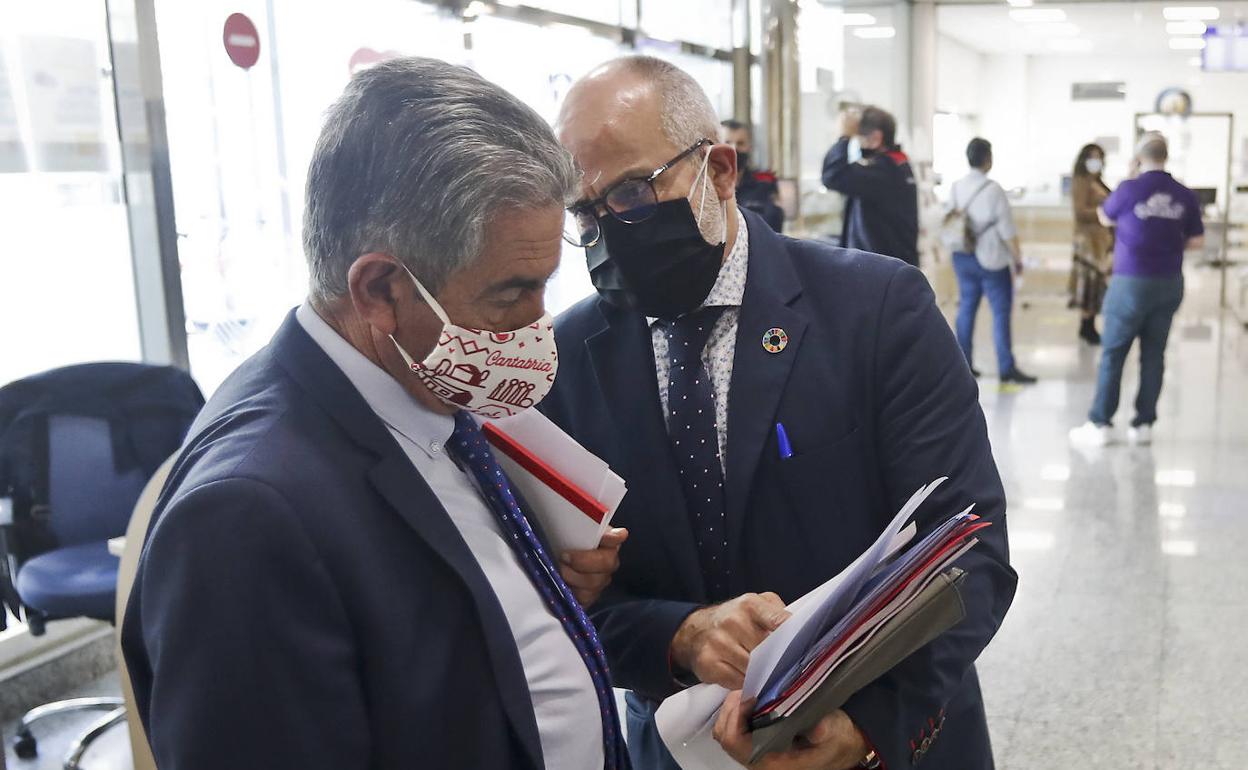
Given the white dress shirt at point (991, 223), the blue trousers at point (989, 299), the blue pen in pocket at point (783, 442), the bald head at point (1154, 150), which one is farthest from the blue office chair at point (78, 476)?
the white dress shirt at point (991, 223)

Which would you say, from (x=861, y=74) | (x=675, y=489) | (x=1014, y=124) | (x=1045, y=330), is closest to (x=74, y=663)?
(x=675, y=489)

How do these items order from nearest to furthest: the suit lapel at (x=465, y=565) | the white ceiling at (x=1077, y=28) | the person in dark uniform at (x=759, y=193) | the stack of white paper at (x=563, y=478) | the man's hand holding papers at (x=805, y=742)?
the suit lapel at (x=465, y=565), the man's hand holding papers at (x=805, y=742), the stack of white paper at (x=563, y=478), the person in dark uniform at (x=759, y=193), the white ceiling at (x=1077, y=28)

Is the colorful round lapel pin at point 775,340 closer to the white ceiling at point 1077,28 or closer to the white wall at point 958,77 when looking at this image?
the white ceiling at point 1077,28

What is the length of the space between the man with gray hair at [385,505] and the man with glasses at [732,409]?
273 millimetres

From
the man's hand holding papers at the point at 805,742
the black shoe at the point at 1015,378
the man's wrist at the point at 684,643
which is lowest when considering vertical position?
the black shoe at the point at 1015,378

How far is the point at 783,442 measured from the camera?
4.42 ft

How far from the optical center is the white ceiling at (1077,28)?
12.3 meters

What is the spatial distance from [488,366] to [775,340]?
444 millimetres

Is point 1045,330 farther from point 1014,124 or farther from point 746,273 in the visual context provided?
point 746,273

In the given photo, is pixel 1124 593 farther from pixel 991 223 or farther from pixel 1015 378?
pixel 991 223

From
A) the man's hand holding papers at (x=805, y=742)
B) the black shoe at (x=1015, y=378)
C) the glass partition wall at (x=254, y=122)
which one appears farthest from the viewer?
the black shoe at (x=1015, y=378)

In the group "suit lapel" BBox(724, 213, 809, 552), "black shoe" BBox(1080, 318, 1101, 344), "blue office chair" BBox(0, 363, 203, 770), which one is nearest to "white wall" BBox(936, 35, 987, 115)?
"black shoe" BBox(1080, 318, 1101, 344)

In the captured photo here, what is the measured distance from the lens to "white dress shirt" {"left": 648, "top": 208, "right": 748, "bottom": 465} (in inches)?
55.9

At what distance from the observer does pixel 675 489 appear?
Answer: 1383mm
